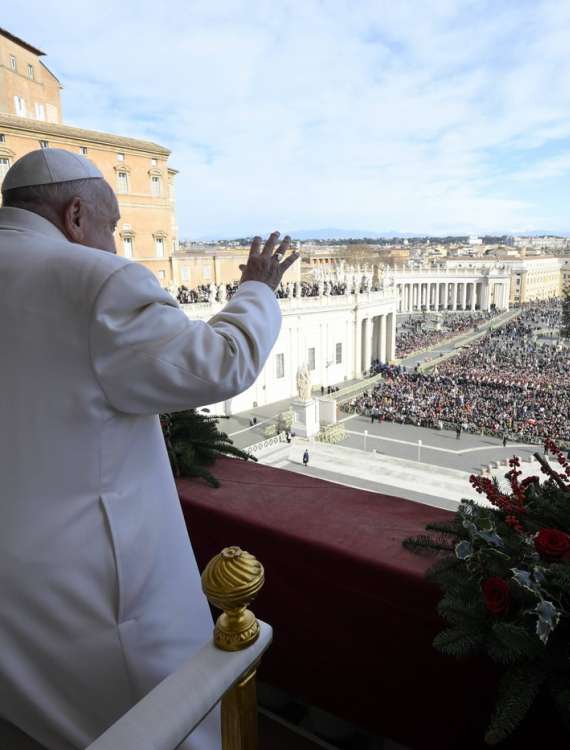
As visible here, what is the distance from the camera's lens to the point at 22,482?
1313 millimetres

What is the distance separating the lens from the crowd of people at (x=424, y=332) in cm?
4406

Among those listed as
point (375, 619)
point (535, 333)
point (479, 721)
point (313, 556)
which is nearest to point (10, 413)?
point (313, 556)

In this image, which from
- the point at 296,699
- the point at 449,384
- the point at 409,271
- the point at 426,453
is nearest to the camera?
the point at 296,699

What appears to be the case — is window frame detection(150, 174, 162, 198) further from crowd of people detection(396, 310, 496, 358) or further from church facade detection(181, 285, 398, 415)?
crowd of people detection(396, 310, 496, 358)

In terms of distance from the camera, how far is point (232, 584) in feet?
3.72

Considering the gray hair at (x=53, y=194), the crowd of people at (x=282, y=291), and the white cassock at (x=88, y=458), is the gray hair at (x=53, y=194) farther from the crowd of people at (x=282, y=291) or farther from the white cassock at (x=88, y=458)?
the crowd of people at (x=282, y=291)

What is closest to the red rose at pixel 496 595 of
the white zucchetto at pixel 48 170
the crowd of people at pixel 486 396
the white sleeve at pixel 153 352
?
the white sleeve at pixel 153 352

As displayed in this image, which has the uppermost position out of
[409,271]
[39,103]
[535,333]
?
[39,103]

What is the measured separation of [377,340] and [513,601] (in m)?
35.9

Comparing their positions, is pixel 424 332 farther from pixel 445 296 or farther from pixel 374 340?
pixel 445 296

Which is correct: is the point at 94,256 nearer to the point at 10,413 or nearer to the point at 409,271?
the point at 10,413

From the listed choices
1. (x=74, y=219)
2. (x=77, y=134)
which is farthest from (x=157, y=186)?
(x=74, y=219)

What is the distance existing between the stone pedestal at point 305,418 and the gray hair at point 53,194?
1977cm

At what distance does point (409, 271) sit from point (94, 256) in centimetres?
8023
